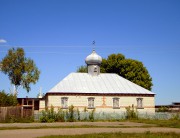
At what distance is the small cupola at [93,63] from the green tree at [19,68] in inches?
550

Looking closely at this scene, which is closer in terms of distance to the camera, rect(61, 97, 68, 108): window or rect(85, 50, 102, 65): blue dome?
rect(61, 97, 68, 108): window

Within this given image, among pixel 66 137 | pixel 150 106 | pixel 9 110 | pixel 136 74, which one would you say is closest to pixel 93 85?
pixel 150 106

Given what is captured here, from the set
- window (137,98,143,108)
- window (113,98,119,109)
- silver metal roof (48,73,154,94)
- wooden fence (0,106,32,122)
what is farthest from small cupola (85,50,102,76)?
wooden fence (0,106,32,122)

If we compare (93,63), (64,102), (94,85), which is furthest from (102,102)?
(93,63)

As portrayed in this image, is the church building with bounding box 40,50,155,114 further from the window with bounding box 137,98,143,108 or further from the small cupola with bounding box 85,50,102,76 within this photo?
the small cupola with bounding box 85,50,102,76

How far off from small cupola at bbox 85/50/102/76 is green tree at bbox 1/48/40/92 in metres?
14.0

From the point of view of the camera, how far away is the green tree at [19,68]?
53.2 meters

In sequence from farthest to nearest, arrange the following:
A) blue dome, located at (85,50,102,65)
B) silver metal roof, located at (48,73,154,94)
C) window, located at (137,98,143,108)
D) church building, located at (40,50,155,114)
→ blue dome, located at (85,50,102,65) → window, located at (137,98,143,108) → silver metal roof, located at (48,73,154,94) → church building, located at (40,50,155,114)

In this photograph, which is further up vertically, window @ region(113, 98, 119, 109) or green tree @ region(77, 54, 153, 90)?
green tree @ region(77, 54, 153, 90)

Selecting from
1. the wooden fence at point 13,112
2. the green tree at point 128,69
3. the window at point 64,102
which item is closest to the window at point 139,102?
the window at point 64,102

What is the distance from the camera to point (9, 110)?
95.5 ft

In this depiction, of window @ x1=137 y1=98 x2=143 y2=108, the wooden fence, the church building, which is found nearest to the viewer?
the wooden fence

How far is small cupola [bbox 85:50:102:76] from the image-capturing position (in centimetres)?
4343

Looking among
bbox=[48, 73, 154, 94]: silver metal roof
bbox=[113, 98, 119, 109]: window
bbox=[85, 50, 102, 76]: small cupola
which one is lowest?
bbox=[113, 98, 119, 109]: window
